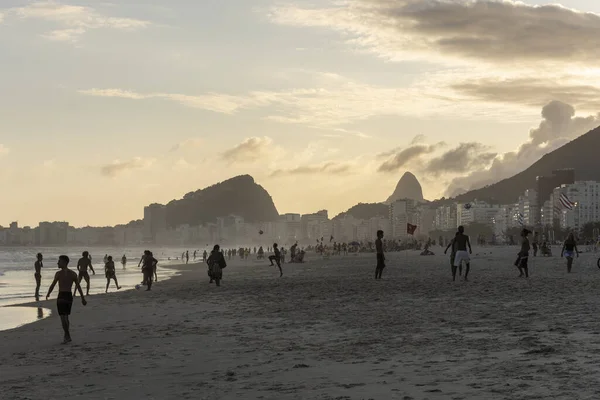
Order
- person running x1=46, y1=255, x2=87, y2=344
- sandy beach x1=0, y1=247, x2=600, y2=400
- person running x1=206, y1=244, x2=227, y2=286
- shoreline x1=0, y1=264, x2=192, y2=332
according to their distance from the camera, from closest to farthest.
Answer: sandy beach x1=0, y1=247, x2=600, y2=400
person running x1=46, y1=255, x2=87, y2=344
shoreline x1=0, y1=264, x2=192, y2=332
person running x1=206, y1=244, x2=227, y2=286

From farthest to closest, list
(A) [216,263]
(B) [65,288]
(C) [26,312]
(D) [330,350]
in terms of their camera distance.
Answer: (A) [216,263] → (C) [26,312] → (B) [65,288] → (D) [330,350]

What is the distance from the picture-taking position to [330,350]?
1191 centimetres

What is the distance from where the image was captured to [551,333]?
39.4 ft

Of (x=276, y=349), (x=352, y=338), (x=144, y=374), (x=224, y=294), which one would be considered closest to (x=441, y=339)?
(x=352, y=338)

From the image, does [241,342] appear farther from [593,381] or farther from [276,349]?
[593,381]

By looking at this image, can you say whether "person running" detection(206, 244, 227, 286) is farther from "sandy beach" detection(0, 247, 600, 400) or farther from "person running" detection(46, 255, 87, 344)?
"person running" detection(46, 255, 87, 344)

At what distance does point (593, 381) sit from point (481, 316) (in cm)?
701

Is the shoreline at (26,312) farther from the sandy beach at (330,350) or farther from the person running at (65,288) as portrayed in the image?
the person running at (65,288)

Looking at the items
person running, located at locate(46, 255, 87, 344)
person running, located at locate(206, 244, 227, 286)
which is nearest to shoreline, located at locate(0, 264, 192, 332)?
person running, located at locate(46, 255, 87, 344)

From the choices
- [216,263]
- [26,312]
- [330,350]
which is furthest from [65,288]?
[216,263]

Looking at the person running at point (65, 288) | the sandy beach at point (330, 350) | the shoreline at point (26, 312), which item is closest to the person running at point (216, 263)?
the shoreline at point (26, 312)

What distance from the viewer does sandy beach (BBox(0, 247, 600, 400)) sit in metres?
8.78

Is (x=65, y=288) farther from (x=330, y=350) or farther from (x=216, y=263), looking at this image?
(x=216, y=263)

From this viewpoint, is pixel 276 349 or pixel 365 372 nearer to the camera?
pixel 365 372
